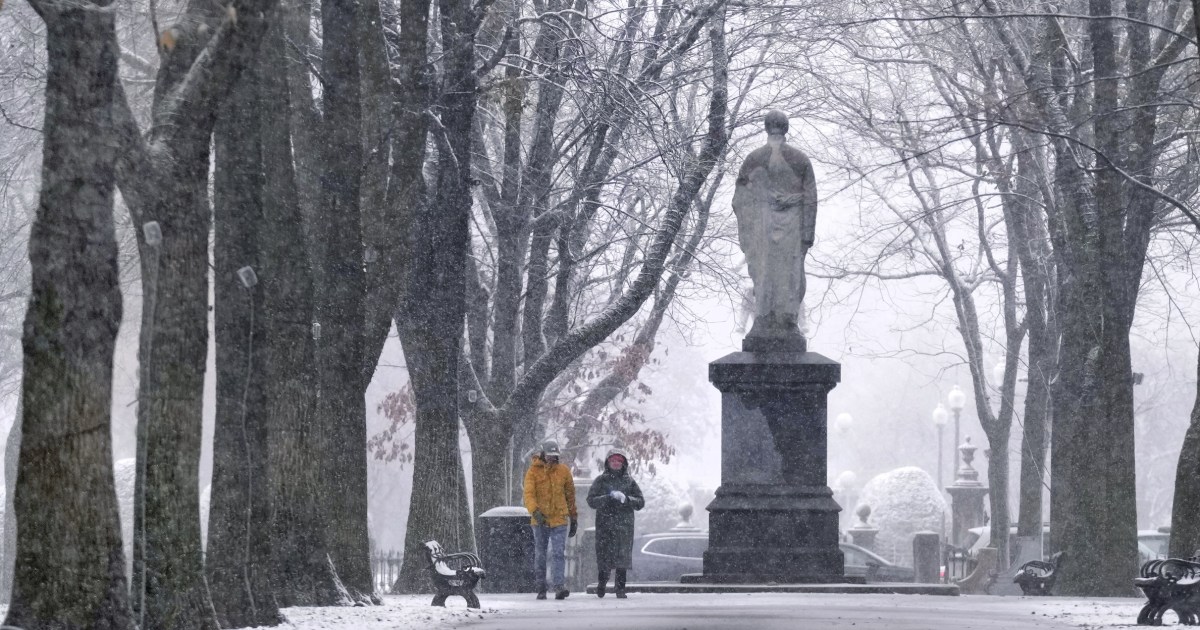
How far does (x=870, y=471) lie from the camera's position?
316ft

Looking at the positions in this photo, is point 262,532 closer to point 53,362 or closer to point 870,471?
point 53,362

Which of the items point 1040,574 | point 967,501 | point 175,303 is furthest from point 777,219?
point 967,501

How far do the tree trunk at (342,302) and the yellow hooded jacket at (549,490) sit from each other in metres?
1.92

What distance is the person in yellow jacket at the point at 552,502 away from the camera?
1656 cm

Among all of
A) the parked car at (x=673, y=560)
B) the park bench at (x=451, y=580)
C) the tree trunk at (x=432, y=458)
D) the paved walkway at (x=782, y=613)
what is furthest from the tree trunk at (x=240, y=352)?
the parked car at (x=673, y=560)

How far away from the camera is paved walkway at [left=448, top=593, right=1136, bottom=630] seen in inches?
484

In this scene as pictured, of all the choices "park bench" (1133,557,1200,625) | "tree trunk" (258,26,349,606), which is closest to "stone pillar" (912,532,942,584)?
"park bench" (1133,557,1200,625)

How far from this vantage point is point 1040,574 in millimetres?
18672

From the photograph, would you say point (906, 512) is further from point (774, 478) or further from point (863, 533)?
point (774, 478)

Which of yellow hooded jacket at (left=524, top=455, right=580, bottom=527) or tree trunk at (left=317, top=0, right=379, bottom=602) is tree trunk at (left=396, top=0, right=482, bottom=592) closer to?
yellow hooded jacket at (left=524, top=455, right=580, bottom=527)

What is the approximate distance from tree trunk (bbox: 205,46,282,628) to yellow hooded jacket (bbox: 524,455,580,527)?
4.35 metres

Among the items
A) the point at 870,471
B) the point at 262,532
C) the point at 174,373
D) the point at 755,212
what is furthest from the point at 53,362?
the point at 870,471

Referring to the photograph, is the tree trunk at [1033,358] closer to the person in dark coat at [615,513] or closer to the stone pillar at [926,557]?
the stone pillar at [926,557]

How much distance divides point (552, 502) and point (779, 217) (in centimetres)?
375
